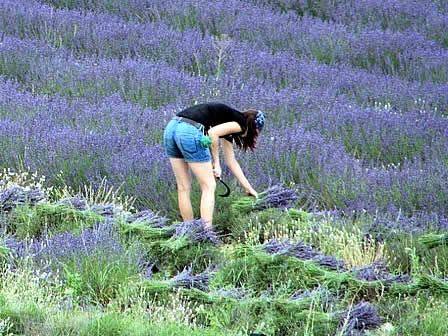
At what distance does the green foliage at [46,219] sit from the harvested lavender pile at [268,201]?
1.08 metres

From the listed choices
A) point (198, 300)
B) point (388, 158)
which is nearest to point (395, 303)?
point (198, 300)

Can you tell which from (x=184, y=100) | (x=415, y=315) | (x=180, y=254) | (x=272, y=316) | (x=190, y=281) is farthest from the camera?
(x=184, y=100)

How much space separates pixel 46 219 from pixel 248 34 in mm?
6326

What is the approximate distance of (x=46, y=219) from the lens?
670cm

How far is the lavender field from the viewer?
17.5ft

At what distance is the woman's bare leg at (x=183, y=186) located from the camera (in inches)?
269

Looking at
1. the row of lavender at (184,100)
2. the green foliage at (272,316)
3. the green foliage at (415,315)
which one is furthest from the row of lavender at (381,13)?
the green foliage at (272,316)

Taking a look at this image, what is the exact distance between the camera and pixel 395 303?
557 centimetres

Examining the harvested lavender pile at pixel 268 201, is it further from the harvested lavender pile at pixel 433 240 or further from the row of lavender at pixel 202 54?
the row of lavender at pixel 202 54

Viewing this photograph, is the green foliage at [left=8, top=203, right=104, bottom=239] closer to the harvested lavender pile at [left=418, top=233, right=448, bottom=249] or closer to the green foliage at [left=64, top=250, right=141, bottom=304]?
the green foliage at [left=64, top=250, right=141, bottom=304]

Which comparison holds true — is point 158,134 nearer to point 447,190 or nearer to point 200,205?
point 200,205

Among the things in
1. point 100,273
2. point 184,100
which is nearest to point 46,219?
point 100,273

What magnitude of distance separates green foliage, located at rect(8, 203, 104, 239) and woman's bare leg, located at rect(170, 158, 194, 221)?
1.94 feet

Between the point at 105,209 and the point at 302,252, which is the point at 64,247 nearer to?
the point at 105,209
